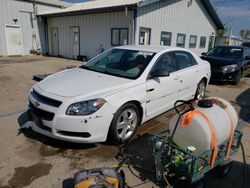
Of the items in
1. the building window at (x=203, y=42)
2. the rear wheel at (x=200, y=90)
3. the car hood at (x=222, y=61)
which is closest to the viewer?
the rear wheel at (x=200, y=90)

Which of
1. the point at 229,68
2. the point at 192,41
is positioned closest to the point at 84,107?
the point at 229,68

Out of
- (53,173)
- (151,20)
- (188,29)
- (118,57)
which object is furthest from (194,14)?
(53,173)

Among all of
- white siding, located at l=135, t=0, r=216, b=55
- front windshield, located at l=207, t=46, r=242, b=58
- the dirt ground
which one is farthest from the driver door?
white siding, located at l=135, t=0, r=216, b=55

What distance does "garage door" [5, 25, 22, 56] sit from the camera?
15.7m

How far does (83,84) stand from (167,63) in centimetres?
179

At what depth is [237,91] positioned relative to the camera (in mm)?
7637

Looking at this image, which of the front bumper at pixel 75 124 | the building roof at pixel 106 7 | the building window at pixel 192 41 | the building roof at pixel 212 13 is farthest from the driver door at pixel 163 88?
the building roof at pixel 212 13

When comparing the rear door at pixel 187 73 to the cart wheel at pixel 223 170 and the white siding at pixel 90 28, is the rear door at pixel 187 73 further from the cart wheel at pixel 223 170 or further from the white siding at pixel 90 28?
the white siding at pixel 90 28

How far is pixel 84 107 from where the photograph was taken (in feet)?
9.48

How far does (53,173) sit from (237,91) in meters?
7.09

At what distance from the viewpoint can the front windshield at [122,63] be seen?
372cm

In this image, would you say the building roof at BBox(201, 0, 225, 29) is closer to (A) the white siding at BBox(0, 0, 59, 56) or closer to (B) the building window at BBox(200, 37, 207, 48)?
(B) the building window at BBox(200, 37, 207, 48)

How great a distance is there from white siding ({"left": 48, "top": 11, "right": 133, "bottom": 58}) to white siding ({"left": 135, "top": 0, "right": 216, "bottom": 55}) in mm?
1251

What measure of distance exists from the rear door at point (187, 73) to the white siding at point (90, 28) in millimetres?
7592
